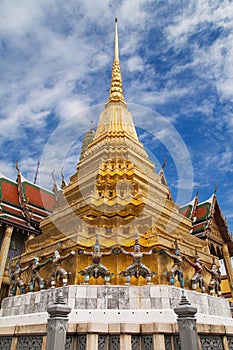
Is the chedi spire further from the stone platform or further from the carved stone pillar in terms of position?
the stone platform

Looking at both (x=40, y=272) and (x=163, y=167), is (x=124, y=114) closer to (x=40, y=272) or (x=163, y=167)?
(x=163, y=167)

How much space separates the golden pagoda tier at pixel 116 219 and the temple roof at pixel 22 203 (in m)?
5.30

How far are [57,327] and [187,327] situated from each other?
8.45ft

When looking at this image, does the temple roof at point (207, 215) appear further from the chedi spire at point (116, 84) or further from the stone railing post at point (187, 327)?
the stone railing post at point (187, 327)

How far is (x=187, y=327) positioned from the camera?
555cm

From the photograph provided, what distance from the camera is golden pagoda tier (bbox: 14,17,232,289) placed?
10.4 meters

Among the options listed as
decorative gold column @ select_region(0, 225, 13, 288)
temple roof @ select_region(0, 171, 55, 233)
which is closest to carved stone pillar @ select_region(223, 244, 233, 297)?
temple roof @ select_region(0, 171, 55, 233)

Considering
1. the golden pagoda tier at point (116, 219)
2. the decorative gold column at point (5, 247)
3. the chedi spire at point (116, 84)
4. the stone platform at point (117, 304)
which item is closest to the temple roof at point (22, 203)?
the decorative gold column at point (5, 247)

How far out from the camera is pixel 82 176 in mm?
16172

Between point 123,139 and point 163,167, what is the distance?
13.3 ft

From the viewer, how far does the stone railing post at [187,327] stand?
214 inches

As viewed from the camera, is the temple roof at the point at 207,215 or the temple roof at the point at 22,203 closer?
the temple roof at the point at 22,203

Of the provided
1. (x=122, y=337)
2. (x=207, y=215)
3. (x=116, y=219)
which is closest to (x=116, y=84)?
(x=207, y=215)

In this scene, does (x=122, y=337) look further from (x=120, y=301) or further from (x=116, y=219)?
(x=116, y=219)
